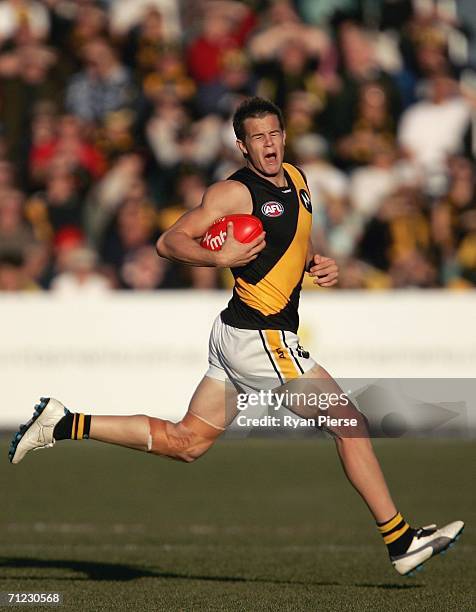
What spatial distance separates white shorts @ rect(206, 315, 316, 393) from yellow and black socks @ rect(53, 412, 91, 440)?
2.71ft

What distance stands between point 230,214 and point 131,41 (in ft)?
36.9

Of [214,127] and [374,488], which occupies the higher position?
[214,127]

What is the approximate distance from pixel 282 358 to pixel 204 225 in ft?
2.71

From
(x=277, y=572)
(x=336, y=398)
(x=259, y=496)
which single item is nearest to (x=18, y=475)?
(x=259, y=496)

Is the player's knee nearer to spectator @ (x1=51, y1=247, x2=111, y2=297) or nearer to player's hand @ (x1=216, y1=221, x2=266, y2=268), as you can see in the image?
player's hand @ (x1=216, y1=221, x2=266, y2=268)

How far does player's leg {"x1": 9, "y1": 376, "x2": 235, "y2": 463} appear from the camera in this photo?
7512 mm

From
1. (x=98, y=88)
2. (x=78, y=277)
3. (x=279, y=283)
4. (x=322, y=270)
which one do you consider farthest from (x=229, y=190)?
(x=98, y=88)

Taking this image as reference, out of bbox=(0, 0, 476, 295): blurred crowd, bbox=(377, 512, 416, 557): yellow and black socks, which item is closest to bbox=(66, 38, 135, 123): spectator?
bbox=(0, 0, 476, 295): blurred crowd

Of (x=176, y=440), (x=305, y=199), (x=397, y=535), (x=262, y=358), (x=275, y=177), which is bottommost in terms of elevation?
(x=397, y=535)

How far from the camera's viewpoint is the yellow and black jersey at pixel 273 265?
24.3 ft

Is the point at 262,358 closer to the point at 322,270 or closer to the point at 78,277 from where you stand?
the point at 322,270

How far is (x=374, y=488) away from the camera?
24.0 feet

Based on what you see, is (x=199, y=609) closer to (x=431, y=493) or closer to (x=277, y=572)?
(x=277, y=572)

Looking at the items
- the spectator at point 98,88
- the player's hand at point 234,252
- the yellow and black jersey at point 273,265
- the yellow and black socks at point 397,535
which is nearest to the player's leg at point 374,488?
the yellow and black socks at point 397,535
